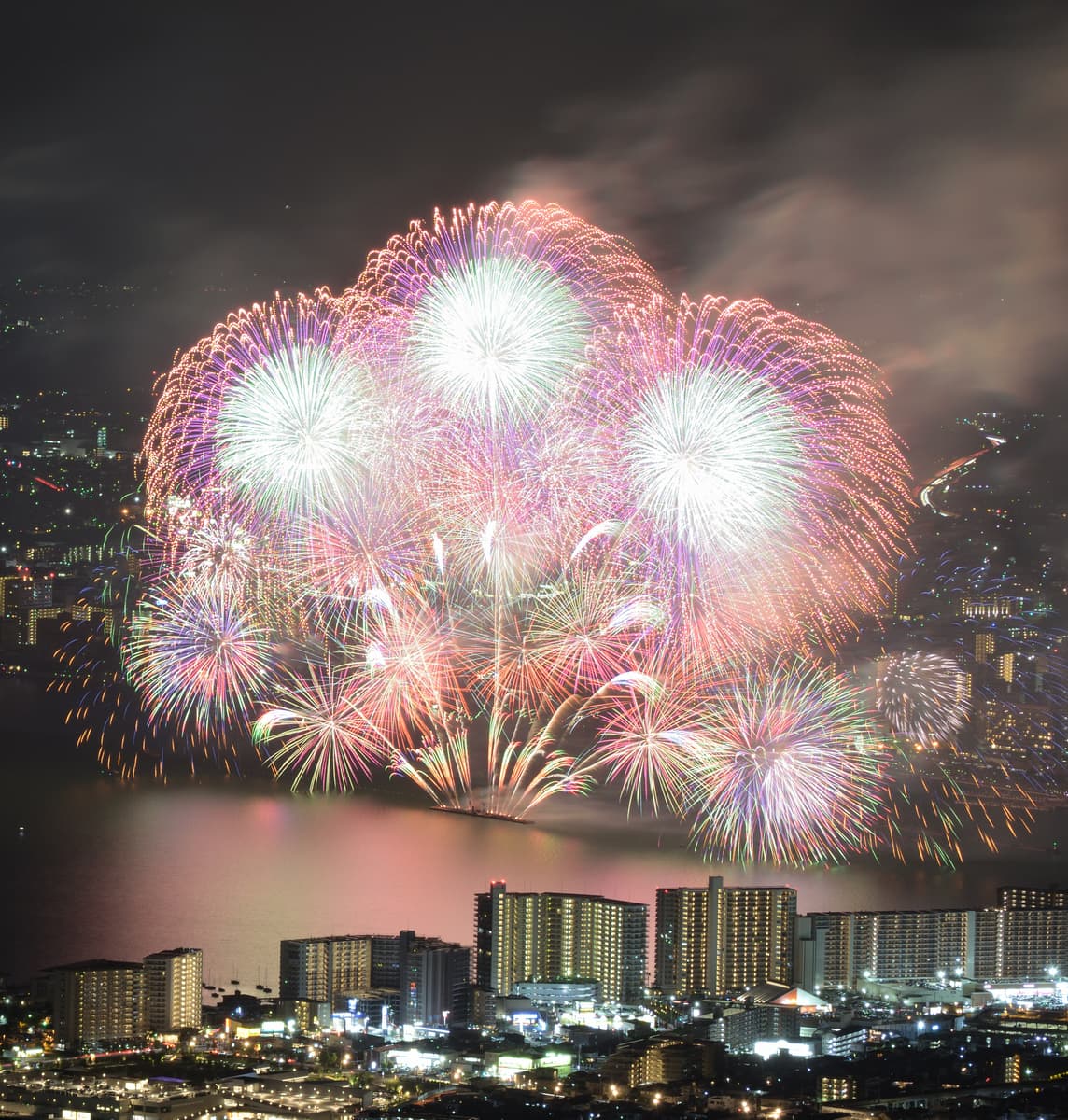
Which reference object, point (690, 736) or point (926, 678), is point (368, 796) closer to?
point (926, 678)

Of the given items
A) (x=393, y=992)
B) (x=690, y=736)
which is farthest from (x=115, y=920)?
(x=690, y=736)

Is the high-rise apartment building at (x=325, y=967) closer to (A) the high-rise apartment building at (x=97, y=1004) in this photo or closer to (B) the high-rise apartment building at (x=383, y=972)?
(B) the high-rise apartment building at (x=383, y=972)

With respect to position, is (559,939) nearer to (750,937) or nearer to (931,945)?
(750,937)

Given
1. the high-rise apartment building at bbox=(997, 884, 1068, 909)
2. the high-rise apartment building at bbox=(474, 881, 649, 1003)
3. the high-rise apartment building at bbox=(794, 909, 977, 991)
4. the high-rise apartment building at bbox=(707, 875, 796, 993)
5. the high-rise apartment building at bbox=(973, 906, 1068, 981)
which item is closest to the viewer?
the high-rise apartment building at bbox=(474, 881, 649, 1003)

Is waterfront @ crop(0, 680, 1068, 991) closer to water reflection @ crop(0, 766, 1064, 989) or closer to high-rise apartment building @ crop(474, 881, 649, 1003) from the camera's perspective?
water reflection @ crop(0, 766, 1064, 989)

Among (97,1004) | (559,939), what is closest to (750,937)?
(559,939)

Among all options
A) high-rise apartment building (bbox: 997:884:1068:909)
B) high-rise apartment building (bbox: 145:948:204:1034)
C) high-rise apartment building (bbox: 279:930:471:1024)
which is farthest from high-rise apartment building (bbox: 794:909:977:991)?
high-rise apartment building (bbox: 145:948:204:1034)
